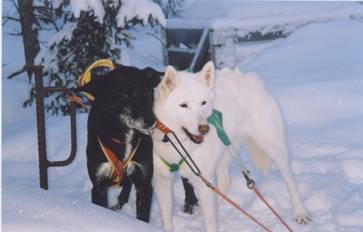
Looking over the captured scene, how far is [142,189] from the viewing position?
426 cm

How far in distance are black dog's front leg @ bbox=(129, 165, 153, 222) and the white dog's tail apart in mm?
1212

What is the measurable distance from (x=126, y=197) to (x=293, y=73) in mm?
5920

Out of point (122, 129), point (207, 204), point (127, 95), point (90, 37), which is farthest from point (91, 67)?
point (90, 37)

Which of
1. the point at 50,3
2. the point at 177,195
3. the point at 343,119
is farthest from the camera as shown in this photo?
the point at 50,3

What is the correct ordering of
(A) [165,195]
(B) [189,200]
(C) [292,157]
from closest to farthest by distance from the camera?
(A) [165,195], (B) [189,200], (C) [292,157]

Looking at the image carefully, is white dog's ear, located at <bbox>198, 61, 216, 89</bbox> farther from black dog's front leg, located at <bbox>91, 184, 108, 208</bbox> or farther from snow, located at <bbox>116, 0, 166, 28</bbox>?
snow, located at <bbox>116, 0, 166, 28</bbox>

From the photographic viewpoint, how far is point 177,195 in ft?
18.1

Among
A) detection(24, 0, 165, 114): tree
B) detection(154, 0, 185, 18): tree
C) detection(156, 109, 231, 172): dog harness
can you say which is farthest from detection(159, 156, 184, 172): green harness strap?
detection(154, 0, 185, 18): tree

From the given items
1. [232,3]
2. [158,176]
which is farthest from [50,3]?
[158,176]

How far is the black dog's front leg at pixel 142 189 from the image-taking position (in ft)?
13.8

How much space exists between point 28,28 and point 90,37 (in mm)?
2252

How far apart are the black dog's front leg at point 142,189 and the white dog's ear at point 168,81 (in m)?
0.64

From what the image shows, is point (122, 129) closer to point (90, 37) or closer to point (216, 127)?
point (216, 127)

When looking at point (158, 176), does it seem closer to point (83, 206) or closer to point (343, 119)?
point (83, 206)
